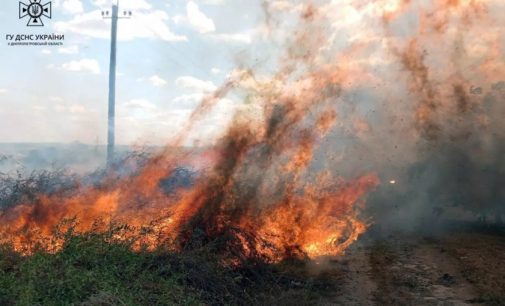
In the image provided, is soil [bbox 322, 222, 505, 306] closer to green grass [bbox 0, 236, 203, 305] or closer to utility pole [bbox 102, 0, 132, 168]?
green grass [bbox 0, 236, 203, 305]

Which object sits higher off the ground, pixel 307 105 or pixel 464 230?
pixel 307 105

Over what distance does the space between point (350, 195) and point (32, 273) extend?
13531 millimetres

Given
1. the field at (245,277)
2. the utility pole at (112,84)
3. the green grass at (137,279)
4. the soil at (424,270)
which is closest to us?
the green grass at (137,279)

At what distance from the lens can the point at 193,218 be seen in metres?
13.6

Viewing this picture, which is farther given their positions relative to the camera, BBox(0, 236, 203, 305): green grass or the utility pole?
the utility pole

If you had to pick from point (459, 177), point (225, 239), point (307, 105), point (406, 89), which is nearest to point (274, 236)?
point (225, 239)

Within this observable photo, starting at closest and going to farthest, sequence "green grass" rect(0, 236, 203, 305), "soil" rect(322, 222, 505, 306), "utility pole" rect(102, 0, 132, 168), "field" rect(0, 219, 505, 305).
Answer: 1. "green grass" rect(0, 236, 203, 305)
2. "field" rect(0, 219, 505, 305)
3. "soil" rect(322, 222, 505, 306)
4. "utility pole" rect(102, 0, 132, 168)

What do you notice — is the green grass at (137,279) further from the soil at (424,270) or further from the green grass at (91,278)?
the soil at (424,270)

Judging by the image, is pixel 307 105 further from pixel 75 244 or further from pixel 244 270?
pixel 75 244

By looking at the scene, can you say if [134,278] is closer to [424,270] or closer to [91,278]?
[91,278]

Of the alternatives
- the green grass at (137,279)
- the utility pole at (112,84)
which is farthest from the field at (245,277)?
the utility pole at (112,84)

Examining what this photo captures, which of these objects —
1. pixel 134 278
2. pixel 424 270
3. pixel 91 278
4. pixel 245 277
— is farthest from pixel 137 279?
pixel 424 270

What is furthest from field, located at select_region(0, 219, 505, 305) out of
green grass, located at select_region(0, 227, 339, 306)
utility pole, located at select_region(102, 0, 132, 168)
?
utility pole, located at select_region(102, 0, 132, 168)

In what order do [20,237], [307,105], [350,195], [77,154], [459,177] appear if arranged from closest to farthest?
[20,237] < [307,105] < [350,195] < [459,177] < [77,154]
